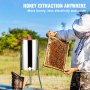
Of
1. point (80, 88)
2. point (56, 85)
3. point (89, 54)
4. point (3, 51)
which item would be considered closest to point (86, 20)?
point (89, 54)

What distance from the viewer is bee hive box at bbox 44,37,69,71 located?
496 cm

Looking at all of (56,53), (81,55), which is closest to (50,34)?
(56,53)

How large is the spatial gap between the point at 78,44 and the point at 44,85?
7.27 m

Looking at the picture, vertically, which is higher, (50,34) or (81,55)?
(50,34)

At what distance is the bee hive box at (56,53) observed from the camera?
4957 mm

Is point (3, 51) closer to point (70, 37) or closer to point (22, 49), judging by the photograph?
point (22, 49)

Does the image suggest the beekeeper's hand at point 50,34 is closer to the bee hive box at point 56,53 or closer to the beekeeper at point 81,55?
the bee hive box at point 56,53

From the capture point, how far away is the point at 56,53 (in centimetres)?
505

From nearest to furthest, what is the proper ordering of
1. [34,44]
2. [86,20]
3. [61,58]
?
[86,20] < [61,58] < [34,44]

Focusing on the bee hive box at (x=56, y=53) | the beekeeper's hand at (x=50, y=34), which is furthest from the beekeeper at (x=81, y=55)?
the beekeeper's hand at (x=50, y=34)

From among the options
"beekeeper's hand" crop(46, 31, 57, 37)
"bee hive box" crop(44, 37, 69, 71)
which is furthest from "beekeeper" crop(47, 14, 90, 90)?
"beekeeper's hand" crop(46, 31, 57, 37)

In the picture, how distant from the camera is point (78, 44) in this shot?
15.8 feet

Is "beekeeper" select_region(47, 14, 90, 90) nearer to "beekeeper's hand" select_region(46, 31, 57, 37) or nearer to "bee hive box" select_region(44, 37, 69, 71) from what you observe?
"bee hive box" select_region(44, 37, 69, 71)

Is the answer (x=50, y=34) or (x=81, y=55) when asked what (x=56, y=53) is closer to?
(x=50, y=34)
